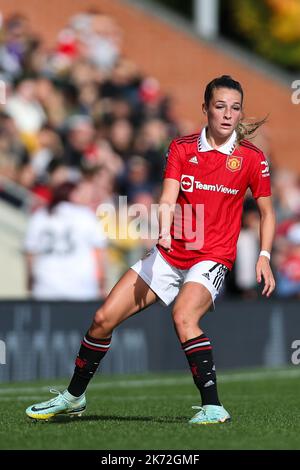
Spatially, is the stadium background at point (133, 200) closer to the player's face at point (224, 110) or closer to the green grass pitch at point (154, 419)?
the green grass pitch at point (154, 419)

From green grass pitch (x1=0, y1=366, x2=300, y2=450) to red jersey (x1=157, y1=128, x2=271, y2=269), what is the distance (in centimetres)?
113

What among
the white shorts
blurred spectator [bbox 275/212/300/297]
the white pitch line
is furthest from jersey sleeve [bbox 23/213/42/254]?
the white shorts

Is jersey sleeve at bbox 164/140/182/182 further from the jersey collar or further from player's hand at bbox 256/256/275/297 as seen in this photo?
player's hand at bbox 256/256/275/297

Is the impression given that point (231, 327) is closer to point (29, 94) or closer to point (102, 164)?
point (102, 164)

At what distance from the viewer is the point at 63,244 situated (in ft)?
46.9

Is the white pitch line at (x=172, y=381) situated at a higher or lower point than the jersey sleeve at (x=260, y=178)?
lower

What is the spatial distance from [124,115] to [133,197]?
1982mm

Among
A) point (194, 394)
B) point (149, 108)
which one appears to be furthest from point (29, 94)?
point (194, 394)

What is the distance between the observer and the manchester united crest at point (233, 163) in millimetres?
8500

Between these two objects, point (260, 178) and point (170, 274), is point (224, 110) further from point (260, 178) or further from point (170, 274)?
point (170, 274)

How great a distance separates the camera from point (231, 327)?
16.6 meters

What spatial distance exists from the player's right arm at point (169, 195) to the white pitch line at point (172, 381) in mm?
4116

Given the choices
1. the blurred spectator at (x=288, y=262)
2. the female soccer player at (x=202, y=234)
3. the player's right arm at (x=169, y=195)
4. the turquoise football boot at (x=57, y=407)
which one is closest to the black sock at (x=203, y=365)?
the female soccer player at (x=202, y=234)
